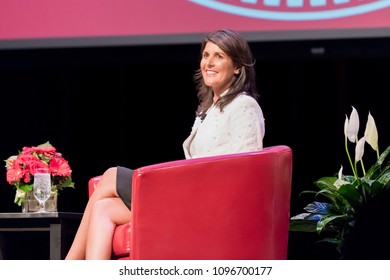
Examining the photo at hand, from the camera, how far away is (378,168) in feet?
10.6

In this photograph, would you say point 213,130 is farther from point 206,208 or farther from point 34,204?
point 34,204

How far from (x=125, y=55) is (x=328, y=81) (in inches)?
45.9

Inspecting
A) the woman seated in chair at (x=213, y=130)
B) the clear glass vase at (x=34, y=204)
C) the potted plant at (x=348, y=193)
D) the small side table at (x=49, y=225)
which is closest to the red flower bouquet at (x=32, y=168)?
the clear glass vase at (x=34, y=204)

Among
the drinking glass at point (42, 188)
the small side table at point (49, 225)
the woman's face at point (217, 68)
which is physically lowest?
the small side table at point (49, 225)

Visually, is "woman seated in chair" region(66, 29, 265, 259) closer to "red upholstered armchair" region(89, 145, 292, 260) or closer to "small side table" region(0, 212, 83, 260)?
"red upholstered armchair" region(89, 145, 292, 260)

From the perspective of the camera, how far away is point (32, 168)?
3.34 metres

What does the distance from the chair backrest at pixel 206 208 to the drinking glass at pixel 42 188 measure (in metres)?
0.72

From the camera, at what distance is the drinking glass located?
3.28 m

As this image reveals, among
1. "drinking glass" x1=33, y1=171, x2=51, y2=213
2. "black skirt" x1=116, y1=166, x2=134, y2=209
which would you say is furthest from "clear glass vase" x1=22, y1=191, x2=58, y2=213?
"black skirt" x1=116, y1=166, x2=134, y2=209

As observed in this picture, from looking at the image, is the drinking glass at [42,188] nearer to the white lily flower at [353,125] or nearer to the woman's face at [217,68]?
the woman's face at [217,68]

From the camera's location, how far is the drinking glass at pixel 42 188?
3.28m

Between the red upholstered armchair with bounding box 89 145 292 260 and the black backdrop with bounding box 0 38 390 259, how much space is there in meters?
1.71

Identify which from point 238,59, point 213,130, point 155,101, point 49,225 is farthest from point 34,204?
point 155,101

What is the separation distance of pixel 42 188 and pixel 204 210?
0.87 meters
